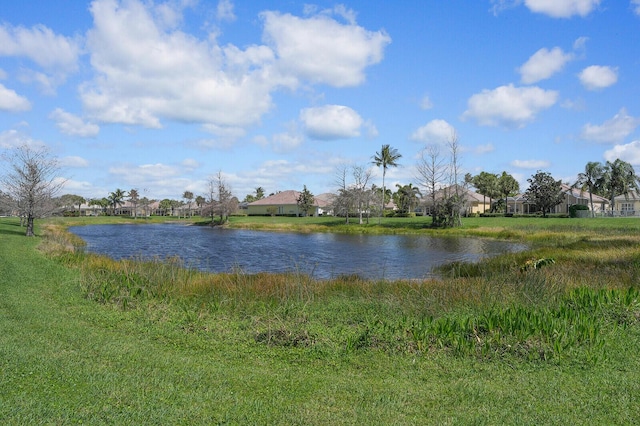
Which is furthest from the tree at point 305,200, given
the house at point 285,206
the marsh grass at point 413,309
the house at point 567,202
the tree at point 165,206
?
the marsh grass at point 413,309

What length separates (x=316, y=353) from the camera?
25.5 feet

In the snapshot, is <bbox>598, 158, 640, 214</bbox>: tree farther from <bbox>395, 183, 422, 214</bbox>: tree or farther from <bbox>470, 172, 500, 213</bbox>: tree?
<bbox>395, 183, 422, 214</bbox>: tree

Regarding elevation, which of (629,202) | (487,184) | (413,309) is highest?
(487,184)

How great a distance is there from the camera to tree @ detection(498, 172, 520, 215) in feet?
291

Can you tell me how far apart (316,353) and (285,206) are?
94.9 m

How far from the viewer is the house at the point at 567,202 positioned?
8250cm

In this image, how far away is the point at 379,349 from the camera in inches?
309

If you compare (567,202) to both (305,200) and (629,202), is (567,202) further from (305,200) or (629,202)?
(305,200)

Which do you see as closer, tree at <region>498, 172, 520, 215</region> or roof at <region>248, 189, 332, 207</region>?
tree at <region>498, 172, 520, 215</region>

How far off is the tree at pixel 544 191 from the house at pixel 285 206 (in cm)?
4027

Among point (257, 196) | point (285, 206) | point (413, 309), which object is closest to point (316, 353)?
point (413, 309)

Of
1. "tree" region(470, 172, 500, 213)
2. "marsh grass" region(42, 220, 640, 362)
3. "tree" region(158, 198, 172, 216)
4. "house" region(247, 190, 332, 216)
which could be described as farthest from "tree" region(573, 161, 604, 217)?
"tree" region(158, 198, 172, 216)

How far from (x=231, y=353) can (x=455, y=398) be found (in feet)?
12.5

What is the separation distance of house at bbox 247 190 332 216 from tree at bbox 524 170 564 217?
132ft
